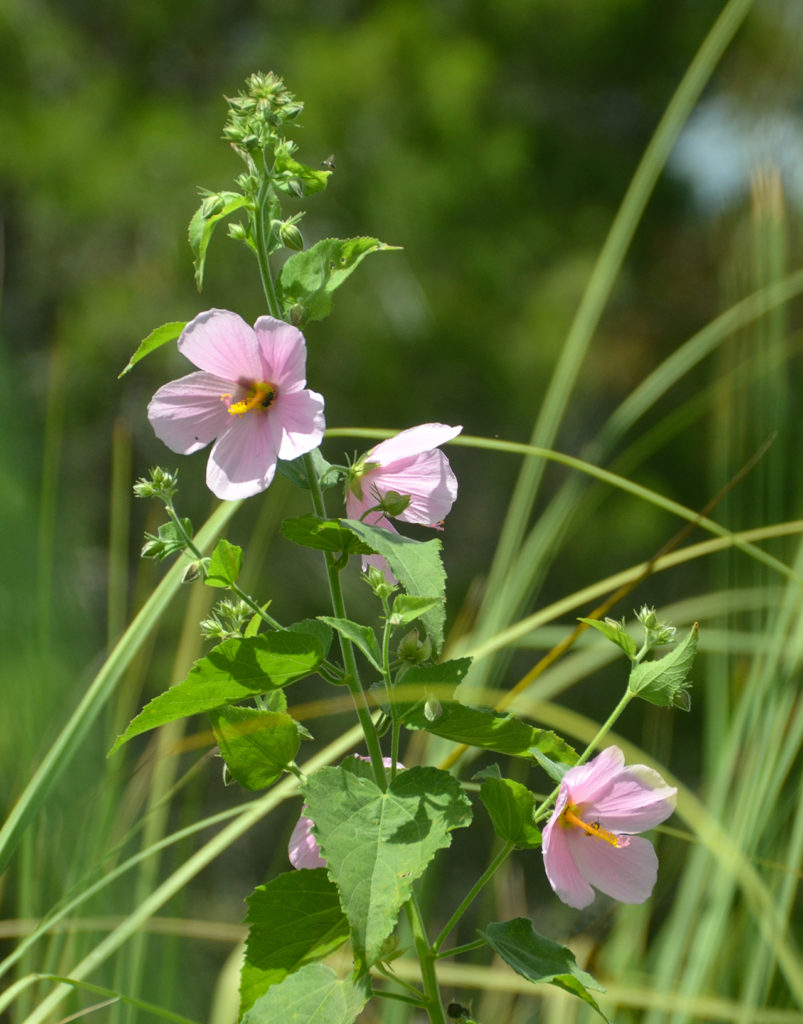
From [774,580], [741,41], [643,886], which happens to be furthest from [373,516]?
[741,41]

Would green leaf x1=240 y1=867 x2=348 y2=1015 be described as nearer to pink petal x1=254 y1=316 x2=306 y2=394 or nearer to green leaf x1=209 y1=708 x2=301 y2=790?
green leaf x1=209 y1=708 x2=301 y2=790

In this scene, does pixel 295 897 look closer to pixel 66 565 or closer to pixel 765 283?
pixel 66 565

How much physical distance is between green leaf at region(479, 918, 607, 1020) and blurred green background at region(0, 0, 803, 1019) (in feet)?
7.20

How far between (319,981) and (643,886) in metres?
0.13

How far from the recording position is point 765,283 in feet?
3.43

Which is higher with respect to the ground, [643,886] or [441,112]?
[441,112]

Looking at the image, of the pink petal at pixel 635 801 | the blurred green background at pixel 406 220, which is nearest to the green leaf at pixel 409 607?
the pink petal at pixel 635 801

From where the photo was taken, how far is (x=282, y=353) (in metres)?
0.42

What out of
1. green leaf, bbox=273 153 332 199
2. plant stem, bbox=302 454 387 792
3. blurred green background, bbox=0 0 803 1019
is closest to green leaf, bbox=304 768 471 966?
plant stem, bbox=302 454 387 792

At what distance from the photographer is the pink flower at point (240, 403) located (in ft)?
1.34

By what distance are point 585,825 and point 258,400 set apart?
0.21 metres

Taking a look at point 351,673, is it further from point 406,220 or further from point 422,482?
point 406,220

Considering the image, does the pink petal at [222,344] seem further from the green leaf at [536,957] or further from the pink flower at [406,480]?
the green leaf at [536,957]

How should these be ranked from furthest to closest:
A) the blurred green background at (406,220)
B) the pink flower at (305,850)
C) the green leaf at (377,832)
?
the blurred green background at (406,220), the pink flower at (305,850), the green leaf at (377,832)
